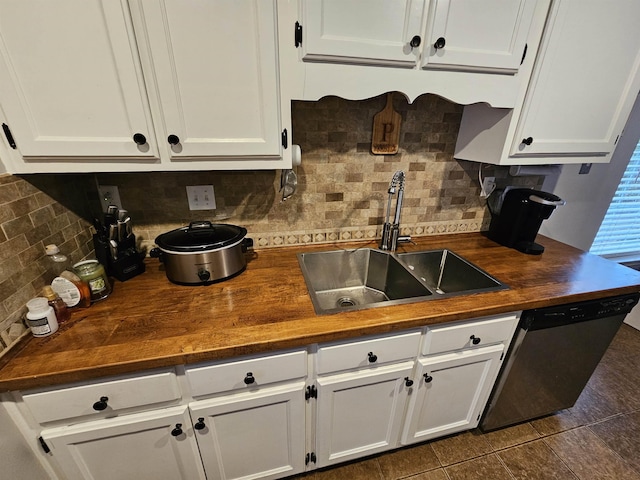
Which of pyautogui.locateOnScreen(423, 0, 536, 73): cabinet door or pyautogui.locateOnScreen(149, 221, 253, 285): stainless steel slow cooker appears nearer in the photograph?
pyautogui.locateOnScreen(423, 0, 536, 73): cabinet door

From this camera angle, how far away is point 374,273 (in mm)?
1475

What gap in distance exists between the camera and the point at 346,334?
883mm

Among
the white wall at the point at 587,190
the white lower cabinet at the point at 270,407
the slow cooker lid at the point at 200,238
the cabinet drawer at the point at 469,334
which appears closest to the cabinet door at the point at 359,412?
the white lower cabinet at the point at 270,407

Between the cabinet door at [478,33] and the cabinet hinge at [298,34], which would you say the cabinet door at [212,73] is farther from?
the cabinet door at [478,33]

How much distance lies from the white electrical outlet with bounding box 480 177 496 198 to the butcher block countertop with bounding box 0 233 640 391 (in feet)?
1.55

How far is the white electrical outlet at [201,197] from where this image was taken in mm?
1250

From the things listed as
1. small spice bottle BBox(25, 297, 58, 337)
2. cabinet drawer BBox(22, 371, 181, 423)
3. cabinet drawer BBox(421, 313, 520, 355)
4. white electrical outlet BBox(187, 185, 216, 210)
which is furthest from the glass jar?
cabinet drawer BBox(421, 313, 520, 355)

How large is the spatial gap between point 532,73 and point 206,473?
206cm

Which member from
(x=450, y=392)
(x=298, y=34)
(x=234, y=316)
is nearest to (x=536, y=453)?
(x=450, y=392)

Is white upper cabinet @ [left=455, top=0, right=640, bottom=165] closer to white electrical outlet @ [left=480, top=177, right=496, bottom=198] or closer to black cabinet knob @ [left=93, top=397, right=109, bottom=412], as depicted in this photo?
white electrical outlet @ [left=480, top=177, right=496, bottom=198]

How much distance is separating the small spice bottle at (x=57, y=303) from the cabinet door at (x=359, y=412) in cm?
90

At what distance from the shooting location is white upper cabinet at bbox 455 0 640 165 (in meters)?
1.03

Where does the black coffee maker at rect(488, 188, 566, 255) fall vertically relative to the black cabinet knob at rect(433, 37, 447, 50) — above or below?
below

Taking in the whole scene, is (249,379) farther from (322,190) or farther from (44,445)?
(322,190)
